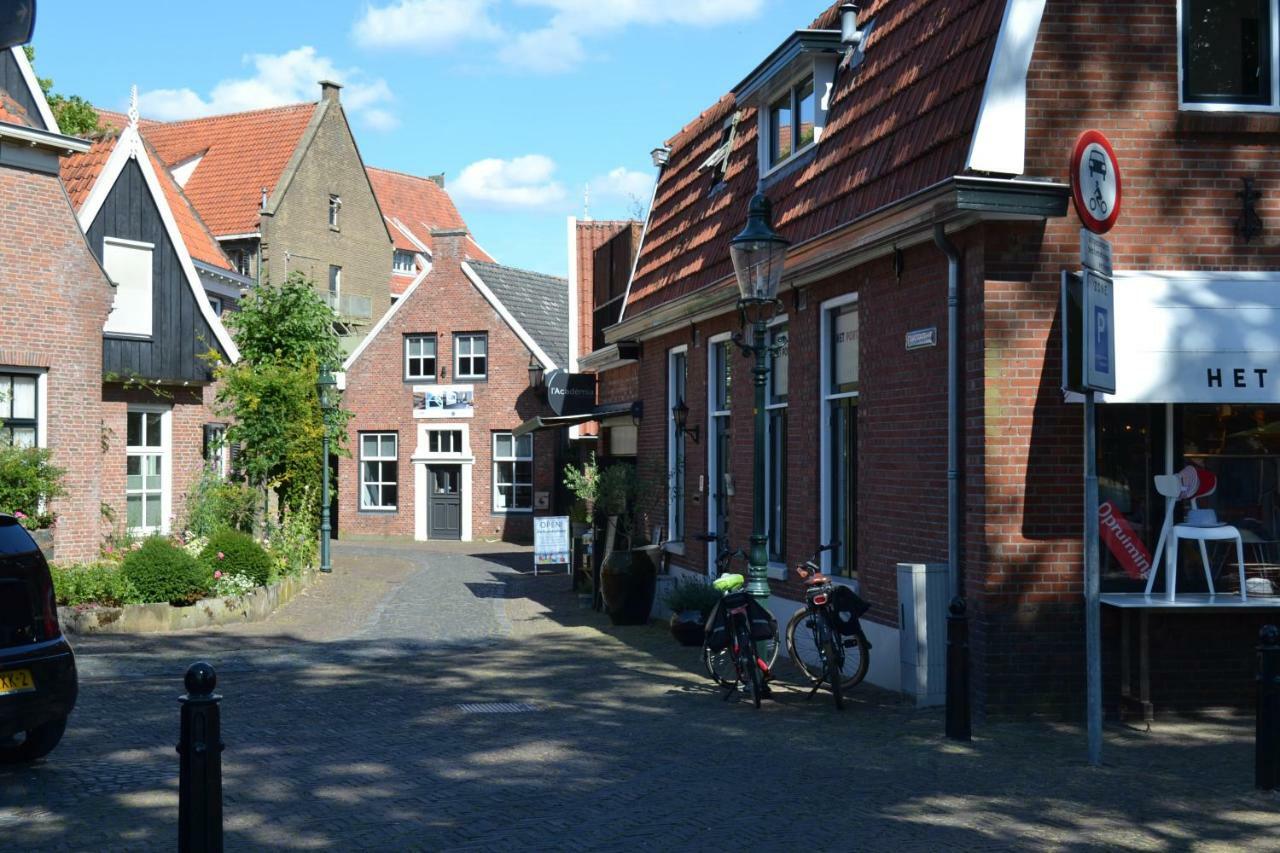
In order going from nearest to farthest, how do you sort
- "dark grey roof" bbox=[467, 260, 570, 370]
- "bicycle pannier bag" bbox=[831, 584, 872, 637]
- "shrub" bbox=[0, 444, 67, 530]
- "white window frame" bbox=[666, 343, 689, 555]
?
"bicycle pannier bag" bbox=[831, 584, 872, 637], "shrub" bbox=[0, 444, 67, 530], "white window frame" bbox=[666, 343, 689, 555], "dark grey roof" bbox=[467, 260, 570, 370]

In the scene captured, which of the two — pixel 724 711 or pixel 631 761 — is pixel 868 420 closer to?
pixel 724 711

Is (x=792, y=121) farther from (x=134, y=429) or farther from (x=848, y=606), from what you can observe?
(x=134, y=429)

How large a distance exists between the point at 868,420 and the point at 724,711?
122 inches

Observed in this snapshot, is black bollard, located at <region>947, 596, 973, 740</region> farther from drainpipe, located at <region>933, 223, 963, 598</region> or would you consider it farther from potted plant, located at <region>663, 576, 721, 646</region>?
potted plant, located at <region>663, 576, 721, 646</region>

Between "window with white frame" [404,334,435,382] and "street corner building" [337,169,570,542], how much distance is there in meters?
0.03

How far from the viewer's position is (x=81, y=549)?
66.1 feet

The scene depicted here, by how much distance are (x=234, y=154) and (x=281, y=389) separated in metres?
23.8

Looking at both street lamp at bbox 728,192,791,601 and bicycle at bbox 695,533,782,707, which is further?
street lamp at bbox 728,192,791,601

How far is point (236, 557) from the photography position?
17.5m

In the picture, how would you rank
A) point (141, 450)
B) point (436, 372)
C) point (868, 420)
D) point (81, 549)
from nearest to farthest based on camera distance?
point (868, 420) → point (81, 549) → point (141, 450) → point (436, 372)

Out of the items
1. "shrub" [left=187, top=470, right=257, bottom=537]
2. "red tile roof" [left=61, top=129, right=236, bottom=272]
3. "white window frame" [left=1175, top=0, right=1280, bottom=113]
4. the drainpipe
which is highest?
"red tile roof" [left=61, top=129, right=236, bottom=272]

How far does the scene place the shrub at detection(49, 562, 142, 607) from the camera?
15.3m

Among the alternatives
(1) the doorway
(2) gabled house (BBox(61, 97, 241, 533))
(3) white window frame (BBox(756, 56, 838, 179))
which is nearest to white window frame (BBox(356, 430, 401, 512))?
(1) the doorway

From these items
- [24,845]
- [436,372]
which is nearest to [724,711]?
[24,845]
